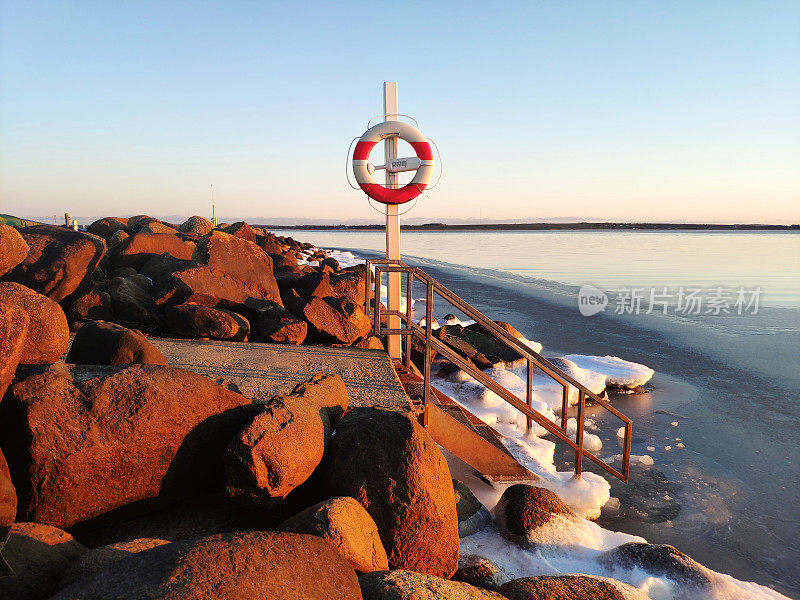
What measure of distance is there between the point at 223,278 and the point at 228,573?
→ 424cm

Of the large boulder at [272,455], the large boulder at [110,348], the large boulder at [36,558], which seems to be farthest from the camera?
the large boulder at [110,348]

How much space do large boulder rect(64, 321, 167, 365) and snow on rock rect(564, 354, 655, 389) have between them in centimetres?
666

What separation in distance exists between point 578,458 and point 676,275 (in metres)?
22.0

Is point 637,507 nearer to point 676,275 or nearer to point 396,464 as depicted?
point 396,464

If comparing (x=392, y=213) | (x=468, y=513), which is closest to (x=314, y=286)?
(x=392, y=213)

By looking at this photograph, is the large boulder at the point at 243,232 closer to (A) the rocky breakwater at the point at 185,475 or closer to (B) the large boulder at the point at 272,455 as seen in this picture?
(A) the rocky breakwater at the point at 185,475

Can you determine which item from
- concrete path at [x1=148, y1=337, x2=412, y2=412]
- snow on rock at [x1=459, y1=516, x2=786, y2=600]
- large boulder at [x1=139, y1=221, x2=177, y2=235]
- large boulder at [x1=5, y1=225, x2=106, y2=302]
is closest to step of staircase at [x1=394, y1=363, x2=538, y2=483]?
concrete path at [x1=148, y1=337, x2=412, y2=412]

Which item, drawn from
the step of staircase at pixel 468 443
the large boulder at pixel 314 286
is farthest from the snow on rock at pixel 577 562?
the large boulder at pixel 314 286

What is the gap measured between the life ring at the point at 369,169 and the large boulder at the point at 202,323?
197cm

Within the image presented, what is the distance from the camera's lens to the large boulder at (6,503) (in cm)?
196

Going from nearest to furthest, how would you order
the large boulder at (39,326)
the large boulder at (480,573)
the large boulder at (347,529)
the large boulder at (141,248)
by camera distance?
1. the large boulder at (347,529)
2. the large boulder at (39,326)
3. the large boulder at (480,573)
4. the large boulder at (141,248)

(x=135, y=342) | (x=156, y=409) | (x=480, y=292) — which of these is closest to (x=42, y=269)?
(x=135, y=342)

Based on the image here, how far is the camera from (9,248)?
12.8 ft

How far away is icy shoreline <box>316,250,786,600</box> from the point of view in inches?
131
